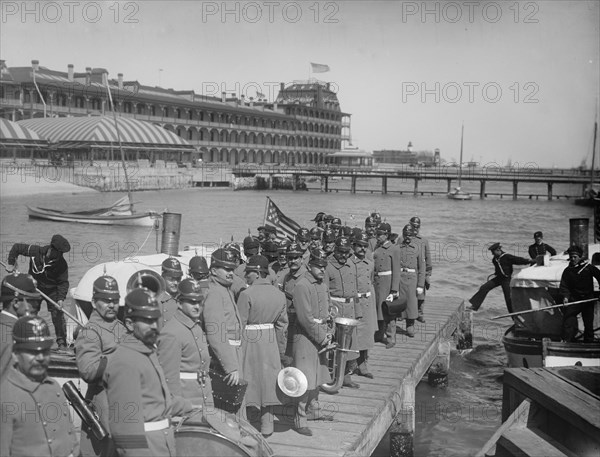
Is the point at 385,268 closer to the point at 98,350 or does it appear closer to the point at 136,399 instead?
the point at 98,350

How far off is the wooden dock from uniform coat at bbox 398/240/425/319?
561 mm

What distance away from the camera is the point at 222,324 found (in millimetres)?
6383

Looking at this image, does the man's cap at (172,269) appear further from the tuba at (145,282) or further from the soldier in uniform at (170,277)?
the tuba at (145,282)

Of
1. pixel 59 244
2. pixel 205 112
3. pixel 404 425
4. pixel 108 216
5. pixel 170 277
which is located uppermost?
pixel 205 112

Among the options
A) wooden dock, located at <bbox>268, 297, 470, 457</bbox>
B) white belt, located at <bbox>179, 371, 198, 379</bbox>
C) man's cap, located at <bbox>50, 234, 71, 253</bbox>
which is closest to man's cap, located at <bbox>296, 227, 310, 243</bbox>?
wooden dock, located at <bbox>268, 297, 470, 457</bbox>

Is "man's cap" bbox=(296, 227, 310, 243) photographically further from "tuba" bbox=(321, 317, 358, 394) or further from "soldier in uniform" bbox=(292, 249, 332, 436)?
"soldier in uniform" bbox=(292, 249, 332, 436)

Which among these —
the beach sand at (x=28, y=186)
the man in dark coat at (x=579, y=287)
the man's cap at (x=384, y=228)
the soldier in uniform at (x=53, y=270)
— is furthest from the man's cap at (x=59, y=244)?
→ the beach sand at (x=28, y=186)

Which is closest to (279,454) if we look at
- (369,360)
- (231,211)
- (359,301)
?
(359,301)

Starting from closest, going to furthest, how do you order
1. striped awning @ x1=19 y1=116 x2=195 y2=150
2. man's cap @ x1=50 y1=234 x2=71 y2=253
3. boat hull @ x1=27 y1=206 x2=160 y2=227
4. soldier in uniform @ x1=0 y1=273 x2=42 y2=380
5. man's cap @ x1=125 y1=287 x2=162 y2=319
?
man's cap @ x1=125 y1=287 x2=162 y2=319 → soldier in uniform @ x1=0 y1=273 x2=42 y2=380 → man's cap @ x1=50 y1=234 x2=71 y2=253 → boat hull @ x1=27 y1=206 x2=160 y2=227 → striped awning @ x1=19 y1=116 x2=195 y2=150

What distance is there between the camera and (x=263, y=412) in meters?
6.98

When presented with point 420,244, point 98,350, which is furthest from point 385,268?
point 98,350

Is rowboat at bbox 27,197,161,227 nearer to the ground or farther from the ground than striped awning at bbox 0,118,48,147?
nearer to the ground

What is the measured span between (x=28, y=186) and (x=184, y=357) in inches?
2204

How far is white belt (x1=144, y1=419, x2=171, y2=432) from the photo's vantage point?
14.9ft
